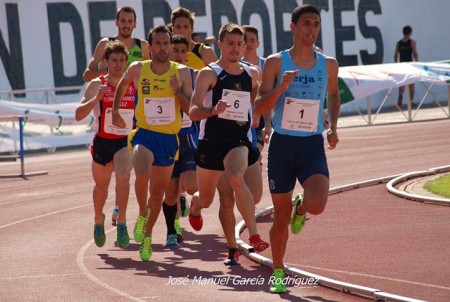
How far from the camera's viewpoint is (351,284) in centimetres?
933

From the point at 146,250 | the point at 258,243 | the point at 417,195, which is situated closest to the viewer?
the point at 258,243

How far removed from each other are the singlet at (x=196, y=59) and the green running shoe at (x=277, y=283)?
4.17 metres

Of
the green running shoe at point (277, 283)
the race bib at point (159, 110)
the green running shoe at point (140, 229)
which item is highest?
the race bib at point (159, 110)

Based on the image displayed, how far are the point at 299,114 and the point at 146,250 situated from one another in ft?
8.63

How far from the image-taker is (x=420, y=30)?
129 feet

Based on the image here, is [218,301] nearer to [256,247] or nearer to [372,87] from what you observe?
[256,247]

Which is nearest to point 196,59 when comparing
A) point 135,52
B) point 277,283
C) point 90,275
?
point 135,52

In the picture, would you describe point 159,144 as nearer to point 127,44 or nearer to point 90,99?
point 90,99

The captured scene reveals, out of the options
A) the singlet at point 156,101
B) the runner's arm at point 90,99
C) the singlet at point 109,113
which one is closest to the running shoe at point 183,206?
the singlet at point 109,113

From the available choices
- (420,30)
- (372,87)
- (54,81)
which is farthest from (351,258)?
(420,30)

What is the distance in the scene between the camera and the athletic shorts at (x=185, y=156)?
517 inches

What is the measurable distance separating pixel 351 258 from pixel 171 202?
250 centimetres

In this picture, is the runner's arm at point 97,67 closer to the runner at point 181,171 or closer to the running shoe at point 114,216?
the runner at point 181,171

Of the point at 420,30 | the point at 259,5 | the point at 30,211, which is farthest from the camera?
the point at 420,30
